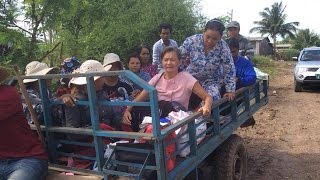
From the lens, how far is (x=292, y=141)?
6102 millimetres

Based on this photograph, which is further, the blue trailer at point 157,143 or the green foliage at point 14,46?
the green foliage at point 14,46

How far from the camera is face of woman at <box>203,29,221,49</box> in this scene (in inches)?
147

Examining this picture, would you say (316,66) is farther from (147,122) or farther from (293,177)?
(147,122)

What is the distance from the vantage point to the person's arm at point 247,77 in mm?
4320

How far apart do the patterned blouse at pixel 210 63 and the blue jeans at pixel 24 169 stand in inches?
77.2

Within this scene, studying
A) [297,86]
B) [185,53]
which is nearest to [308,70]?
[297,86]

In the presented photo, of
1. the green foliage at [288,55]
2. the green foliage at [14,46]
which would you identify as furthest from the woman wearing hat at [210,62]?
the green foliage at [288,55]

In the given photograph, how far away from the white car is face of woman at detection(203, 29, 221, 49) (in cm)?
813

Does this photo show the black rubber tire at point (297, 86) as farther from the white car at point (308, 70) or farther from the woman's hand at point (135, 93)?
the woman's hand at point (135, 93)

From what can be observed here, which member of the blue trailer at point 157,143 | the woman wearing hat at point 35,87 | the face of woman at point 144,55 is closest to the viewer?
the blue trailer at point 157,143

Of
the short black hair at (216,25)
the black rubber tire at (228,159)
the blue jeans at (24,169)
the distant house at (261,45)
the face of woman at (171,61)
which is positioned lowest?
the distant house at (261,45)

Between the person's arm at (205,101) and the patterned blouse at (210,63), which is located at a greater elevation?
the patterned blouse at (210,63)

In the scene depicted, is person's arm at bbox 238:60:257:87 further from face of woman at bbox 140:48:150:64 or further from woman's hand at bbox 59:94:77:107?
woman's hand at bbox 59:94:77:107

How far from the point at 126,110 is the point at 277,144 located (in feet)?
12.1
